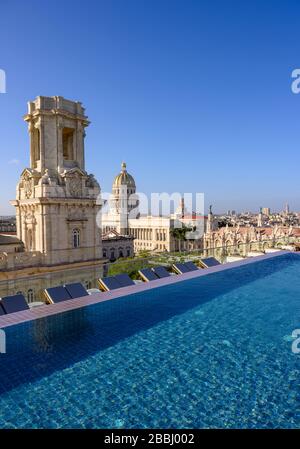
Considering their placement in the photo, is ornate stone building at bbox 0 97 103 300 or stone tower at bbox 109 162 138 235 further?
stone tower at bbox 109 162 138 235

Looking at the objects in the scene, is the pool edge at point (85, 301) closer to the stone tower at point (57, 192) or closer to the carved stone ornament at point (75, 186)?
the stone tower at point (57, 192)

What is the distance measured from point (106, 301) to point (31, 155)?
572 inches

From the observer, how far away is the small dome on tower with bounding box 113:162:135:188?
237 feet

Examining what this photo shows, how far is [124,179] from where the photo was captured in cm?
7219

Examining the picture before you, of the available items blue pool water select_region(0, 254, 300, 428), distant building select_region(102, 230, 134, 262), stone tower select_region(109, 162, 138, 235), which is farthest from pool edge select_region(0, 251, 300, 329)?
stone tower select_region(109, 162, 138, 235)

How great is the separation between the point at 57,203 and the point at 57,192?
2.08 feet

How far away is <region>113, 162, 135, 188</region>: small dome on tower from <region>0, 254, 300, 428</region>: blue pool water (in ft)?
216

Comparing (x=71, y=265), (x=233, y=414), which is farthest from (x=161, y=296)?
(x=71, y=265)

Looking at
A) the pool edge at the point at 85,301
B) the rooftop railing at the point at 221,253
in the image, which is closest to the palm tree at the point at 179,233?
the rooftop railing at the point at 221,253

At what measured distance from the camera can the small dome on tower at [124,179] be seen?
237ft

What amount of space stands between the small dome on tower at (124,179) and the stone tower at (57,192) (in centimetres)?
5255

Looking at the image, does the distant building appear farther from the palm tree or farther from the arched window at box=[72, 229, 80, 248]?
the arched window at box=[72, 229, 80, 248]

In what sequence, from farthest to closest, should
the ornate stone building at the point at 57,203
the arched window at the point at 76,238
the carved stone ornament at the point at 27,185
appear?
the arched window at the point at 76,238 < the carved stone ornament at the point at 27,185 < the ornate stone building at the point at 57,203
